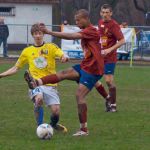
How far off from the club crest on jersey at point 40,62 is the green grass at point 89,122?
40.4 inches

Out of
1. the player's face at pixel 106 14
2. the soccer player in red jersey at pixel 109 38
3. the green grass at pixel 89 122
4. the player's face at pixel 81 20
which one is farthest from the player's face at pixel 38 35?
the player's face at pixel 106 14

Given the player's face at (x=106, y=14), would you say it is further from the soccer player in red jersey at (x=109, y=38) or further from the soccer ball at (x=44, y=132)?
the soccer ball at (x=44, y=132)

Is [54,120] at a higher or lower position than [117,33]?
lower

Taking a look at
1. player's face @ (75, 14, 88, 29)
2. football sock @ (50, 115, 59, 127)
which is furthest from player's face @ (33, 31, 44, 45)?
football sock @ (50, 115, 59, 127)

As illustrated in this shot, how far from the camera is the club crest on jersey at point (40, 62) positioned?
11219 mm

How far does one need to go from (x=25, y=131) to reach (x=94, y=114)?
8.84ft

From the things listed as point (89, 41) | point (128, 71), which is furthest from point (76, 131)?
point (128, 71)

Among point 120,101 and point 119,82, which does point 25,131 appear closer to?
point 120,101

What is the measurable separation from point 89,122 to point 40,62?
1976mm

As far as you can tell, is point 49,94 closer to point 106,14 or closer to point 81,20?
point 81,20

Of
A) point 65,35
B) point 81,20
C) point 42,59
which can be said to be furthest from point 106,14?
point 65,35

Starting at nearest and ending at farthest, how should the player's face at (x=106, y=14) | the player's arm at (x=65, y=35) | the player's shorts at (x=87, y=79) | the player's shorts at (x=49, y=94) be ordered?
the player's arm at (x=65, y=35) < the player's shorts at (x=87, y=79) < the player's shorts at (x=49, y=94) < the player's face at (x=106, y=14)

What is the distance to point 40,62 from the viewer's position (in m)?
11.2

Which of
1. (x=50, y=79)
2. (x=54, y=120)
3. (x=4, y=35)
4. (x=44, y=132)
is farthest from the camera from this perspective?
(x=4, y=35)
